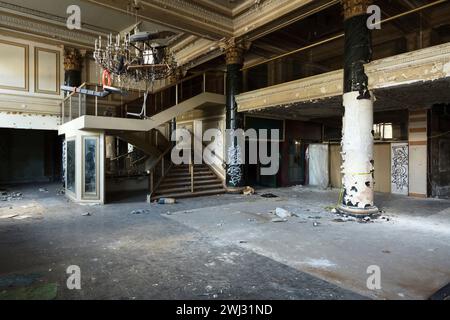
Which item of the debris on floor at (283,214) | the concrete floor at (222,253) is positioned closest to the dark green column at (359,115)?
the concrete floor at (222,253)

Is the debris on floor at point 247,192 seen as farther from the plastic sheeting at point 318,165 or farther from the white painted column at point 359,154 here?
the white painted column at point 359,154

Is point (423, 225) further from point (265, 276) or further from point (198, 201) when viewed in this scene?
point (198, 201)

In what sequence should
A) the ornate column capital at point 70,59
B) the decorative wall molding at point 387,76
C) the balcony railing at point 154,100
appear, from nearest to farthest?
the decorative wall molding at point 387,76 < the balcony railing at point 154,100 < the ornate column capital at point 70,59

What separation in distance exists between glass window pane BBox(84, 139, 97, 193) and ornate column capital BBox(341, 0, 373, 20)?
702cm

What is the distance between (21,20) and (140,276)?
1062 centimetres

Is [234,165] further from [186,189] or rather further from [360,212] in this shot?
[360,212]

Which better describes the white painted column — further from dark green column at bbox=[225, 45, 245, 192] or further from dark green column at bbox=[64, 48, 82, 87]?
dark green column at bbox=[64, 48, 82, 87]

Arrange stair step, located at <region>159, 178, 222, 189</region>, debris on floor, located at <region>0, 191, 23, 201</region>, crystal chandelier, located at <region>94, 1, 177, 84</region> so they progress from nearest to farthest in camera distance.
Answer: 1. crystal chandelier, located at <region>94, 1, 177, 84</region>
2. debris on floor, located at <region>0, 191, 23, 201</region>
3. stair step, located at <region>159, 178, 222, 189</region>

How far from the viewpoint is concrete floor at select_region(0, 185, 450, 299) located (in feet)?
9.37

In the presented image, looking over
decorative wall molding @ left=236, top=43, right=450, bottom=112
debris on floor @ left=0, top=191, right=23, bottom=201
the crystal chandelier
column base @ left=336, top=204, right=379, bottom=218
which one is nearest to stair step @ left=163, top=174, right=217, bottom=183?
the crystal chandelier

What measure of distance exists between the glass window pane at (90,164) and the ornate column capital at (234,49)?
5280mm

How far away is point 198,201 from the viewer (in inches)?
327

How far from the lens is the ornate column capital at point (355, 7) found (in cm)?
604
